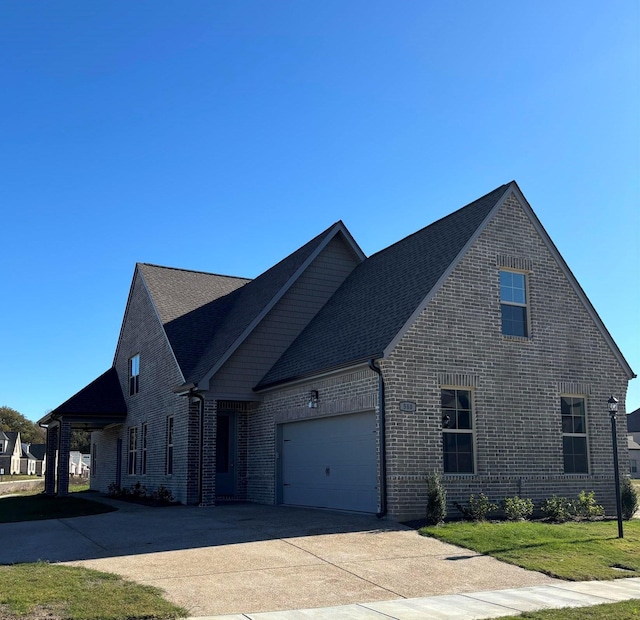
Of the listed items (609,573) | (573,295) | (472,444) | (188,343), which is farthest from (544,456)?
(188,343)

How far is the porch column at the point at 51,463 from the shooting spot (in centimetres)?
3042

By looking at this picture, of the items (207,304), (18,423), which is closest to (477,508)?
(207,304)

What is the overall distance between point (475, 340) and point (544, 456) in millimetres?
3166

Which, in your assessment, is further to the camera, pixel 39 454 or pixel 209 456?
pixel 39 454

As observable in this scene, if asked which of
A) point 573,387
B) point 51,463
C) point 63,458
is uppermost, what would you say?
point 573,387

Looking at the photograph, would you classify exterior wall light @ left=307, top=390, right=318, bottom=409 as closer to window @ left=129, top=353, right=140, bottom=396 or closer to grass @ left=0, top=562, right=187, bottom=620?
grass @ left=0, top=562, right=187, bottom=620

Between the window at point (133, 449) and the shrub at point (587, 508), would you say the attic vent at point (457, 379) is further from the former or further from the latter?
the window at point (133, 449)

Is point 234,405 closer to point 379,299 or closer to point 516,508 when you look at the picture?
point 379,299

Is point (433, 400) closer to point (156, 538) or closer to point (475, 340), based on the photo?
point (475, 340)

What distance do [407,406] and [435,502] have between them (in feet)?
6.64

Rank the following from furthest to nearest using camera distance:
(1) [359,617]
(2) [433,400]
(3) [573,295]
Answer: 1. (3) [573,295]
2. (2) [433,400]
3. (1) [359,617]

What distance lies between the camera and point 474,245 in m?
16.9

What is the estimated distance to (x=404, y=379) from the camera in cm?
1518

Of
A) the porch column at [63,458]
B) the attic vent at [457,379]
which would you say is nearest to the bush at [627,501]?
the attic vent at [457,379]
